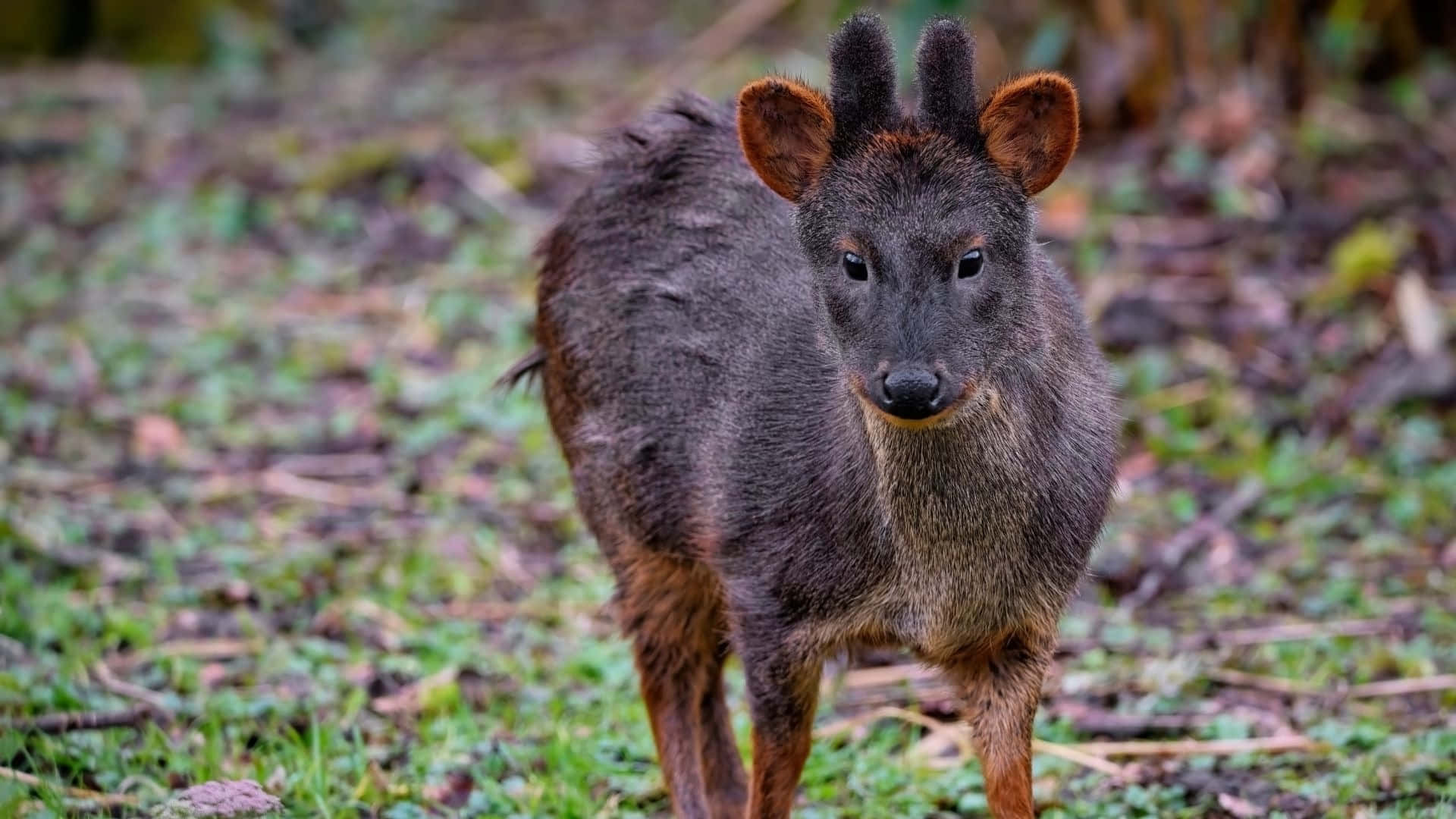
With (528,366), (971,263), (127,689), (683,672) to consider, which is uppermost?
(971,263)

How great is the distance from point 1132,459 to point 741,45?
6.34m

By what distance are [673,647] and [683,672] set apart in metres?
0.08

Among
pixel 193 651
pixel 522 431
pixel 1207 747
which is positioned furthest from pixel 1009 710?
pixel 522 431

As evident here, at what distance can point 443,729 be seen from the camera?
538 centimetres

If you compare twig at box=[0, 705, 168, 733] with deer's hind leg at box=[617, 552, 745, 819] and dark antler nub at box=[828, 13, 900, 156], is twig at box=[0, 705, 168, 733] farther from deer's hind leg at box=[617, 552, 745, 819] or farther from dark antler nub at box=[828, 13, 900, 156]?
dark antler nub at box=[828, 13, 900, 156]

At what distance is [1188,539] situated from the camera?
6.79 m

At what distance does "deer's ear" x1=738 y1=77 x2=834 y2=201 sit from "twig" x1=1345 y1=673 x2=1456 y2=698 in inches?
104

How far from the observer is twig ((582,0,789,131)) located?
39.5 ft

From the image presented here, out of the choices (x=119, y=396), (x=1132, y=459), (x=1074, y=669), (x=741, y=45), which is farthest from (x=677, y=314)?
(x=741, y=45)

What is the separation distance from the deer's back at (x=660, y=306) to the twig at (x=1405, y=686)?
227 centimetres

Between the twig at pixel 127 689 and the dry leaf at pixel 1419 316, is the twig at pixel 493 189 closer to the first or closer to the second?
the dry leaf at pixel 1419 316

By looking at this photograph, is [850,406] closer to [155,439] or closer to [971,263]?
[971,263]

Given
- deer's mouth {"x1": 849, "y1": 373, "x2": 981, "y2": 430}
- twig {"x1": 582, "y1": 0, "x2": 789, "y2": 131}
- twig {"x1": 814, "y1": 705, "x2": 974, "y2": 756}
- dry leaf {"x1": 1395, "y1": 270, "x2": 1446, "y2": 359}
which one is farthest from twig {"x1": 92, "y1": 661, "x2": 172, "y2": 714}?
twig {"x1": 582, "y1": 0, "x2": 789, "y2": 131}

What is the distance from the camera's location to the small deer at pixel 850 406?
3.93m
